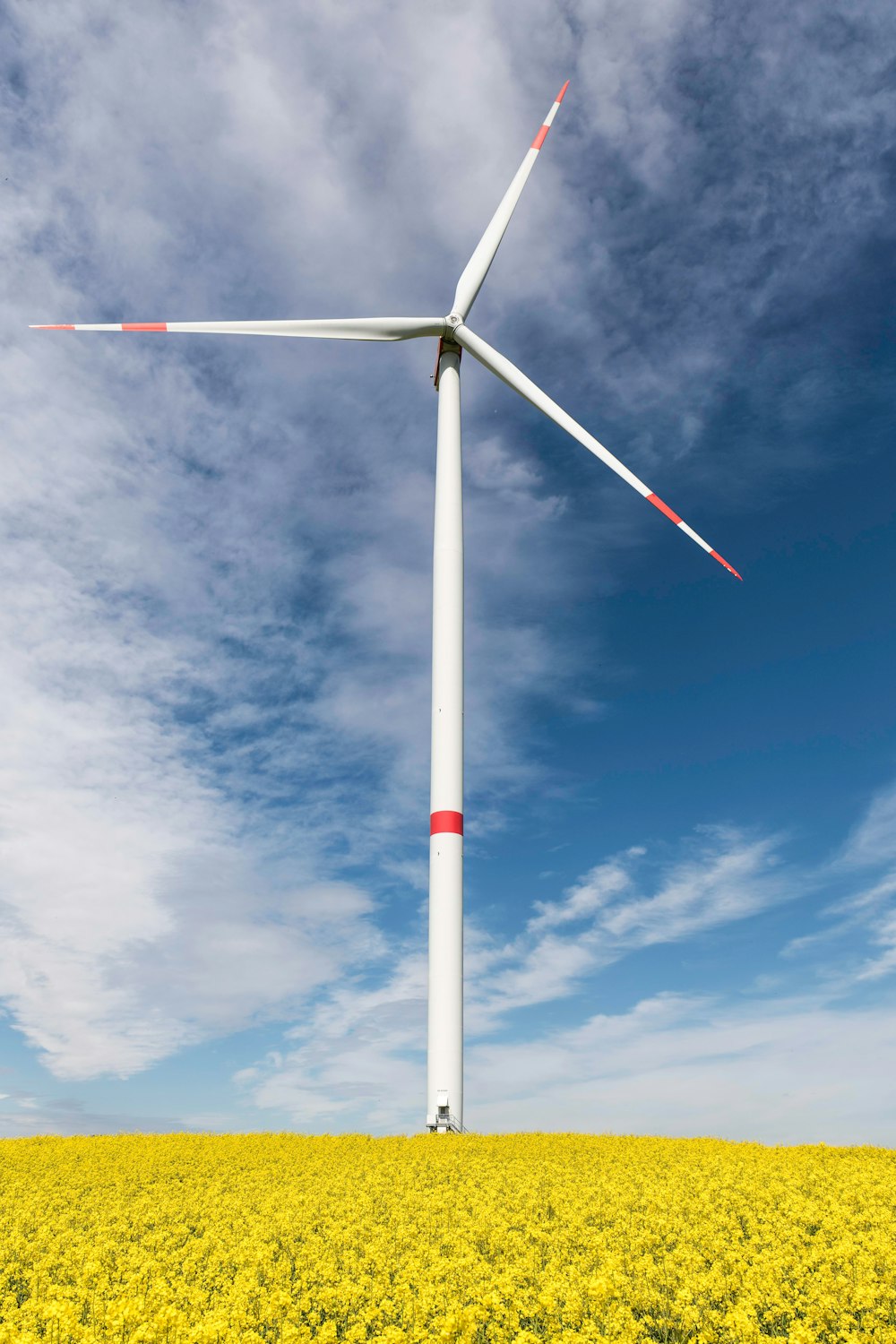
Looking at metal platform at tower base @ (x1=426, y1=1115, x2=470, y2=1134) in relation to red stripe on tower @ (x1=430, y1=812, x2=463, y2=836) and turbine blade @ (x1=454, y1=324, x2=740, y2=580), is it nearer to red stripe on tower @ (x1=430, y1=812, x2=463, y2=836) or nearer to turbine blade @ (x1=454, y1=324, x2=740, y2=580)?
red stripe on tower @ (x1=430, y1=812, x2=463, y2=836)

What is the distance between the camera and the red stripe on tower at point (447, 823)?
3662cm

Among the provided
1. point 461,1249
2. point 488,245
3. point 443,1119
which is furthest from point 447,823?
point 488,245

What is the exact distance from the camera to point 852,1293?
13.8 m

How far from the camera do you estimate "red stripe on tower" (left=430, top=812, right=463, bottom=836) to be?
36.6 m

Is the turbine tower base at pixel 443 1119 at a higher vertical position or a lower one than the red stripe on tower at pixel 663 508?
lower

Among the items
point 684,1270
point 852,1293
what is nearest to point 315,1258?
point 684,1270

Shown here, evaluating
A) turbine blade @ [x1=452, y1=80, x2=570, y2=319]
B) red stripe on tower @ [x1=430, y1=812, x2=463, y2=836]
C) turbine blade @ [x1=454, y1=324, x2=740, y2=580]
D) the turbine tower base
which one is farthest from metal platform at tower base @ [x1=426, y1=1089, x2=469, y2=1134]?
turbine blade @ [x1=452, y1=80, x2=570, y2=319]

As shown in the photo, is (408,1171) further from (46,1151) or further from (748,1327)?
(46,1151)

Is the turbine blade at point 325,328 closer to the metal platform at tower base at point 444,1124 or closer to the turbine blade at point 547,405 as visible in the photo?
the turbine blade at point 547,405

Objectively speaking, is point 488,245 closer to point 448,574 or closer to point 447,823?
point 448,574

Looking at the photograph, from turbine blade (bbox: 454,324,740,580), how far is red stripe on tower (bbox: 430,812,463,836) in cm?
1891

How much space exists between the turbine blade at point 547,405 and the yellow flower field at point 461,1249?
2964cm

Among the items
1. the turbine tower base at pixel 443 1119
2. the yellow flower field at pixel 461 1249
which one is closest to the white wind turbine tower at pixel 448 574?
the turbine tower base at pixel 443 1119

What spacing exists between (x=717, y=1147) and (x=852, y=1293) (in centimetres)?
1345
